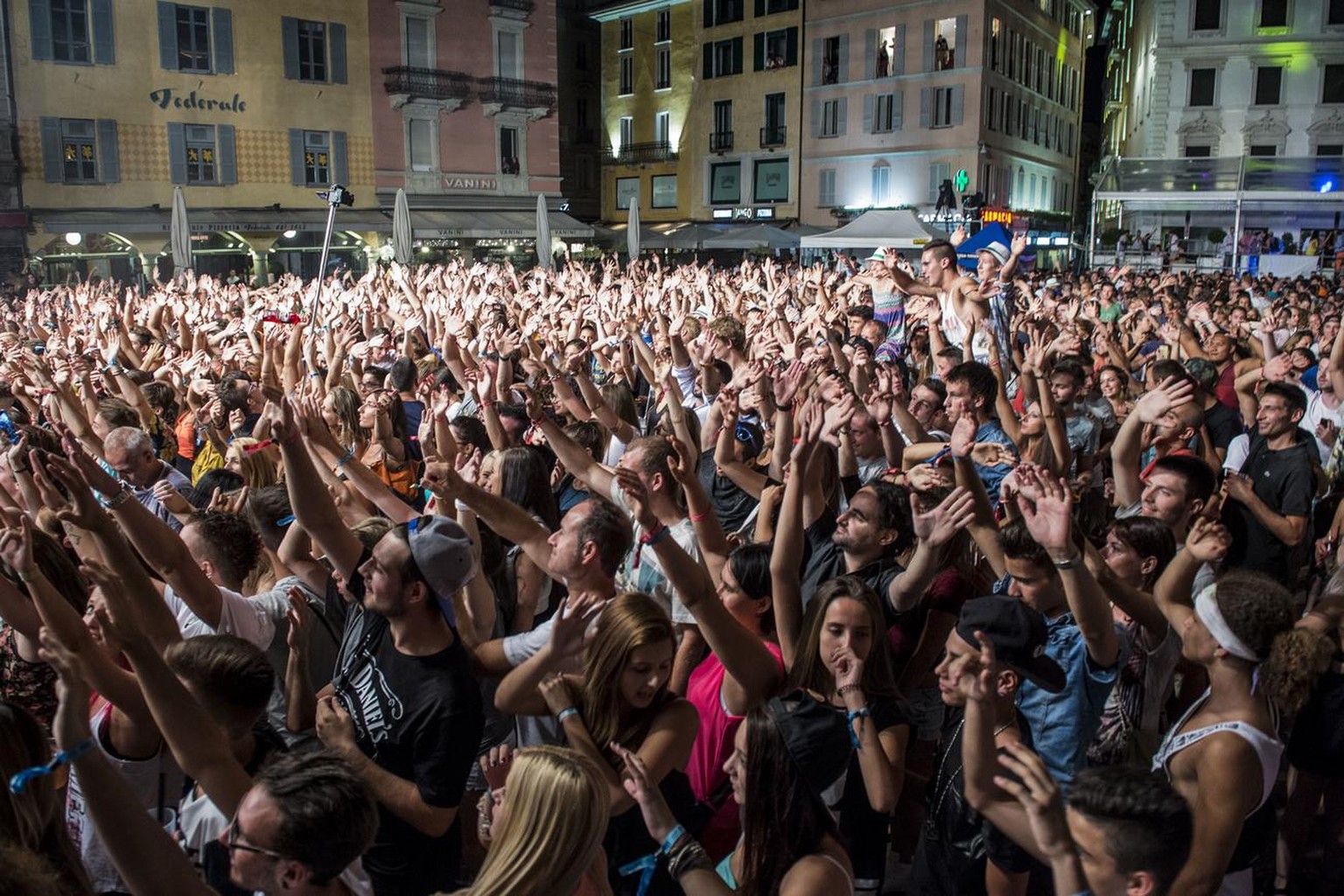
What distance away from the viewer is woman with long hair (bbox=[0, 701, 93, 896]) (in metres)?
2.26

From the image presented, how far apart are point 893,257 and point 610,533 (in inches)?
225

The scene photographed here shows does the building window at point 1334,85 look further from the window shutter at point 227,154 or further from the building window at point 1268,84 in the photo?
the window shutter at point 227,154

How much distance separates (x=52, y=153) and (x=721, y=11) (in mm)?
27209

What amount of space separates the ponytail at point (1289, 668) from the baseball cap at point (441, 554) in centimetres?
225

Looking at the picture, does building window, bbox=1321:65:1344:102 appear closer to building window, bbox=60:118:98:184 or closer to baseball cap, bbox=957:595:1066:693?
building window, bbox=60:118:98:184

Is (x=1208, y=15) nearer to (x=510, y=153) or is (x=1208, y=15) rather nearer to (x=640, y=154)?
(x=640, y=154)

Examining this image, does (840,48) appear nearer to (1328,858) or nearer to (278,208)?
(278,208)

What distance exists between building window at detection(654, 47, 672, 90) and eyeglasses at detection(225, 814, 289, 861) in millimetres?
49210

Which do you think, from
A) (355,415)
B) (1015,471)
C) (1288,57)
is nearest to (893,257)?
(355,415)

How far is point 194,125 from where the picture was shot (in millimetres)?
32594

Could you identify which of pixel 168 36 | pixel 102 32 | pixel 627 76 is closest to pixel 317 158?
pixel 168 36

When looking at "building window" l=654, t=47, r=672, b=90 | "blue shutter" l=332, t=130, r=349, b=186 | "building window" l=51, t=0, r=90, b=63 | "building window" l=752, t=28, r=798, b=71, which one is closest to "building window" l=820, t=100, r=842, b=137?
"building window" l=752, t=28, r=798, b=71

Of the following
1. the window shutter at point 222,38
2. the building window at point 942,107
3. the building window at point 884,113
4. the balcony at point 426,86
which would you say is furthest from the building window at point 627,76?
the window shutter at point 222,38

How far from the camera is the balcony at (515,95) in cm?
3894
